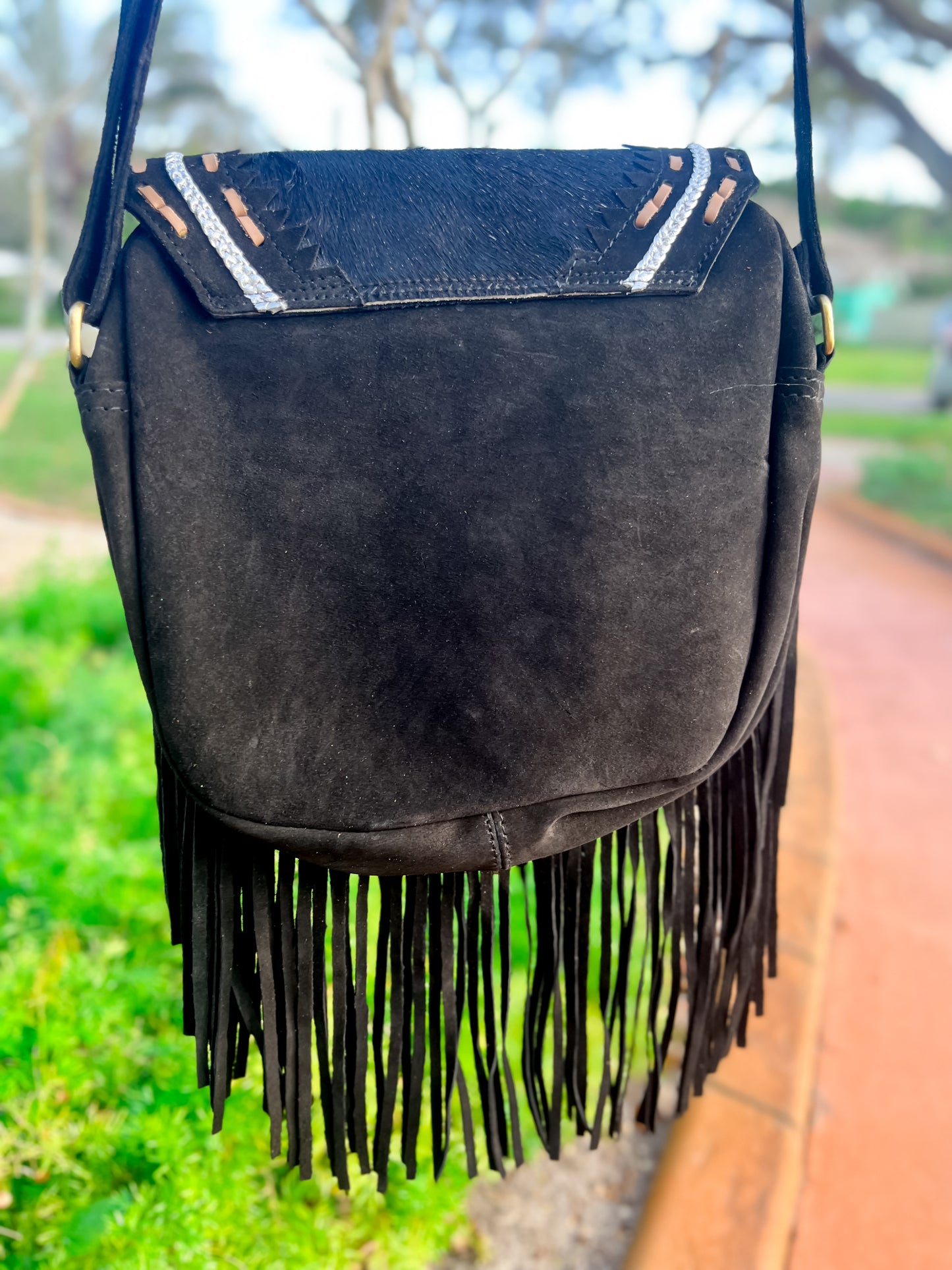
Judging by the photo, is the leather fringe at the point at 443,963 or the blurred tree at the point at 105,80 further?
the blurred tree at the point at 105,80

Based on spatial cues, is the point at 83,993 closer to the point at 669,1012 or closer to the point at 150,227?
the point at 669,1012

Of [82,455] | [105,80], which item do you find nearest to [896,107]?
[105,80]

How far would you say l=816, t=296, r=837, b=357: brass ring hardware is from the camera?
600 millimetres

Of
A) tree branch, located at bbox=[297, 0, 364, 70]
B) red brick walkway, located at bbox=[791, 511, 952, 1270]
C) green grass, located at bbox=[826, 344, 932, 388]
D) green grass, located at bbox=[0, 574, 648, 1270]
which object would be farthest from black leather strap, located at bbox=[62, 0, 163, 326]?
green grass, located at bbox=[826, 344, 932, 388]

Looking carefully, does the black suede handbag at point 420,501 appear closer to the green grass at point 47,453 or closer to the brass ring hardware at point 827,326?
the brass ring hardware at point 827,326

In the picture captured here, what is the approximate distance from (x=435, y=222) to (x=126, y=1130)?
83 centimetres

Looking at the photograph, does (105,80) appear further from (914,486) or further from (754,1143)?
(754,1143)

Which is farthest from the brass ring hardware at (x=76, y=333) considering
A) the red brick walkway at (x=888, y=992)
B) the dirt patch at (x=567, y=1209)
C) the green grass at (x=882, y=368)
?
the green grass at (x=882, y=368)

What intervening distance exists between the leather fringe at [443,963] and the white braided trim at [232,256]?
296 mm

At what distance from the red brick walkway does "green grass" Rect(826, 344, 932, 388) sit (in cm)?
1135

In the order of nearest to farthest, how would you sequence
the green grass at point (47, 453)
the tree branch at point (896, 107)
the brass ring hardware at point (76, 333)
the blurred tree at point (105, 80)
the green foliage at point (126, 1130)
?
the brass ring hardware at point (76, 333)
the green foliage at point (126, 1130)
the tree branch at point (896, 107)
the blurred tree at point (105, 80)
the green grass at point (47, 453)

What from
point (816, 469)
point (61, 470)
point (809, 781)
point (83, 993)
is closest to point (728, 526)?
point (816, 469)

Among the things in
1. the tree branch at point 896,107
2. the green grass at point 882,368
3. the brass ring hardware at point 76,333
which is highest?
the tree branch at point 896,107

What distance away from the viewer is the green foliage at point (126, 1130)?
78cm
